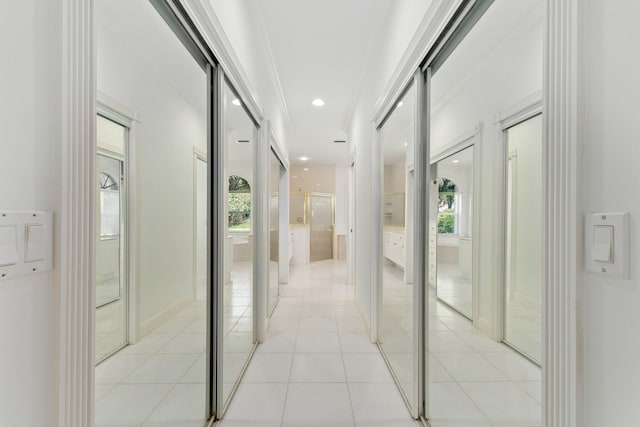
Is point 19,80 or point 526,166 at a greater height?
point 19,80

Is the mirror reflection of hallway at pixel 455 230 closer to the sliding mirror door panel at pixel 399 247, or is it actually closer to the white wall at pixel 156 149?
the sliding mirror door panel at pixel 399 247

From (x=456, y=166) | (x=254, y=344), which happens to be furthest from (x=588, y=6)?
(x=254, y=344)

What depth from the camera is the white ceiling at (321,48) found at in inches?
87.4

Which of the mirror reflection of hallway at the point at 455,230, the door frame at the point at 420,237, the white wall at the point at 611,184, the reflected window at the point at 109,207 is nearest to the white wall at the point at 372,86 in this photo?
the door frame at the point at 420,237

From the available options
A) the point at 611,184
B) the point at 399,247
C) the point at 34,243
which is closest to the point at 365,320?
the point at 399,247

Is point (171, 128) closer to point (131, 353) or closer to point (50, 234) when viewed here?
point (50, 234)

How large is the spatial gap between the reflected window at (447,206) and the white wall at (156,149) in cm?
122

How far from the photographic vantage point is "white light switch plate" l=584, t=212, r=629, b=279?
0.52 metres

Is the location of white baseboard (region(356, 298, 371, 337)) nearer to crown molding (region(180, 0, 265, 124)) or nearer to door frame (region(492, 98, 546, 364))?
door frame (region(492, 98, 546, 364))

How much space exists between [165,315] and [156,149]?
2.21 ft

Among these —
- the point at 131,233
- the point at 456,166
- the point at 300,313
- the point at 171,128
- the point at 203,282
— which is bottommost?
the point at 300,313

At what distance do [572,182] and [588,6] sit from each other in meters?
0.35

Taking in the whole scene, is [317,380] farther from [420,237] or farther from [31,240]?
[31,240]

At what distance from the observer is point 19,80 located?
55 cm
